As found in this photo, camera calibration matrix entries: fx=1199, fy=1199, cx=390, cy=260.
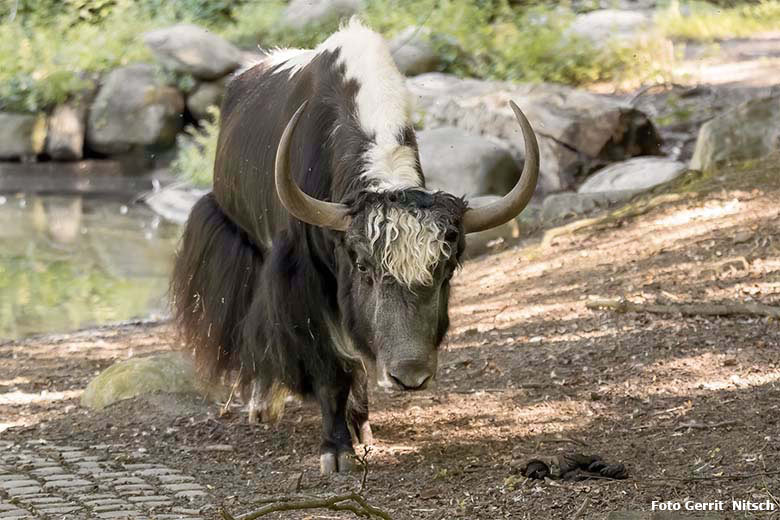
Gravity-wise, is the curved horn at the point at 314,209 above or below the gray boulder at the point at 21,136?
above

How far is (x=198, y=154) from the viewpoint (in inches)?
603

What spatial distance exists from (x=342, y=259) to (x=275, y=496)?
96cm

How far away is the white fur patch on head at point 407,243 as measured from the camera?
14.6 feet

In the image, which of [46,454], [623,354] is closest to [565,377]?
[623,354]

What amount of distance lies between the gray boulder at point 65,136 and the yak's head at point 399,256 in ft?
43.2

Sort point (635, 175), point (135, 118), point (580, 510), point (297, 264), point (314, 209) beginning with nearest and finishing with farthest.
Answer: point (580, 510), point (314, 209), point (297, 264), point (635, 175), point (135, 118)

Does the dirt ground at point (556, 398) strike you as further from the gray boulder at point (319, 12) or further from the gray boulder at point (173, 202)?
the gray boulder at point (319, 12)

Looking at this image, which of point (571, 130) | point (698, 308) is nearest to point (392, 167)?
point (698, 308)

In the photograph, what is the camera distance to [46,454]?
17.6ft

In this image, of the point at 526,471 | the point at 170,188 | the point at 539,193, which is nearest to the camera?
the point at 526,471

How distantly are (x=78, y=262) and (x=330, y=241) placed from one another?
7.28 m

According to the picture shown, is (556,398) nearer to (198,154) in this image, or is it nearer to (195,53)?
(198,154)

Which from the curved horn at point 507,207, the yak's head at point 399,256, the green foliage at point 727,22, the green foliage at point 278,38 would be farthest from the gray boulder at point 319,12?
the yak's head at point 399,256

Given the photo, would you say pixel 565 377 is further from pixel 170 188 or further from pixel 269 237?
A: pixel 170 188
